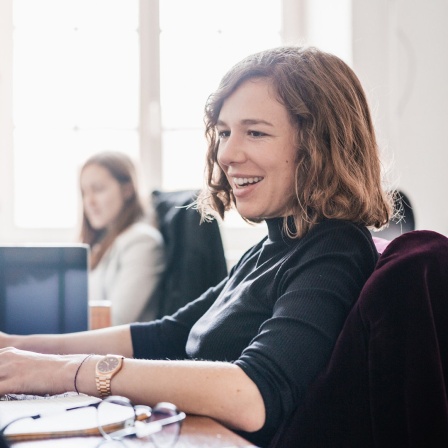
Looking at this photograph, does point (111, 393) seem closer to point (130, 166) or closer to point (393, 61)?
point (130, 166)

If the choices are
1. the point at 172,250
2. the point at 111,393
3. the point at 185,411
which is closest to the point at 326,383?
the point at 185,411

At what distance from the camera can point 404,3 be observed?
9.61 ft

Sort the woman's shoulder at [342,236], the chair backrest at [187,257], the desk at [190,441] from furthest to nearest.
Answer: the chair backrest at [187,257] → the woman's shoulder at [342,236] → the desk at [190,441]

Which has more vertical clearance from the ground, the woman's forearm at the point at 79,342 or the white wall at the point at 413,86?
the white wall at the point at 413,86

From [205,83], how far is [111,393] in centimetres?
271

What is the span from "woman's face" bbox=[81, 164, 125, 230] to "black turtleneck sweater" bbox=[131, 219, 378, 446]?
5.42 feet

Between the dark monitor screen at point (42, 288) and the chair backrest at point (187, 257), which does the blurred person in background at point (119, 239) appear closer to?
the chair backrest at point (187, 257)

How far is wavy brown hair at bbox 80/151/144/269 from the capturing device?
9.63 ft

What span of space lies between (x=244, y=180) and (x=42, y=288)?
506 mm

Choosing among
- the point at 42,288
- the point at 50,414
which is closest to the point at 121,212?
the point at 42,288

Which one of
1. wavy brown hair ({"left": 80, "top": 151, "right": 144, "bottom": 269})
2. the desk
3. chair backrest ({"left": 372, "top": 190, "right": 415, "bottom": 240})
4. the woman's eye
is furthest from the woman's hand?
A: wavy brown hair ({"left": 80, "top": 151, "right": 144, "bottom": 269})

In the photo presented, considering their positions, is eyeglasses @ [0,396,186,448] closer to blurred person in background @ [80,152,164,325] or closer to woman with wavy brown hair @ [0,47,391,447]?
woman with wavy brown hair @ [0,47,391,447]

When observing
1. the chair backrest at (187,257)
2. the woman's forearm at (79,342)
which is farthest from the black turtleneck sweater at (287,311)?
the chair backrest at (187,257)

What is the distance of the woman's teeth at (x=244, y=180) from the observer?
4.28 feet
